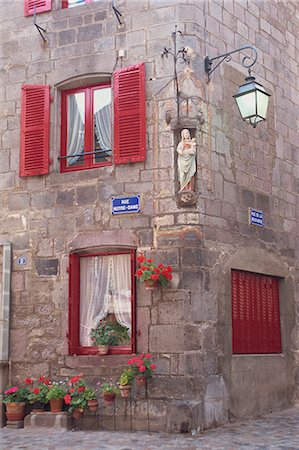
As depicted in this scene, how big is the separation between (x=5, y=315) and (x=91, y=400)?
1.89 metres

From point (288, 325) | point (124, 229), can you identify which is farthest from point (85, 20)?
point (288, 325)

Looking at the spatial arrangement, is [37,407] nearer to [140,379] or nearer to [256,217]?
[140,379]

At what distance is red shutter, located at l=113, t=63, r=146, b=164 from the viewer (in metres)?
9.36

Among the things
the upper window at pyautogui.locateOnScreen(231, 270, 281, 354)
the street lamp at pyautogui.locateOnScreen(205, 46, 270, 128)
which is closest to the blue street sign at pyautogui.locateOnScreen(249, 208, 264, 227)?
the upper window at pyautogui.locateOnScreen(231, 270, 281, 354)

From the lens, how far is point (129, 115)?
9.50m

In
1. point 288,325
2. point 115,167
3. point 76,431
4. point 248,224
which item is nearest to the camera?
point 76,431

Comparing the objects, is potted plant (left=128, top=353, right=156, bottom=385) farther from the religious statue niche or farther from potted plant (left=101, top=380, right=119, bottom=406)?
the religious statue niche

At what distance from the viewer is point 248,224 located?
33.3 ft

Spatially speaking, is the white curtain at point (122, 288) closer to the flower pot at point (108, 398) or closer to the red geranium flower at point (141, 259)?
the red geranium flower at point (141, 259)

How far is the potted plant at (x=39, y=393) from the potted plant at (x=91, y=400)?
1.97 feet

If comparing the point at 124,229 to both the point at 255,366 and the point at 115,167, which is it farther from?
the point at 255,366

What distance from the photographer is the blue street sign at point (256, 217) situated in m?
10.2

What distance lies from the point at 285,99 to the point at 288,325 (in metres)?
3.79

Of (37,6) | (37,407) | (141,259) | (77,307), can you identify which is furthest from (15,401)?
(37,6)
